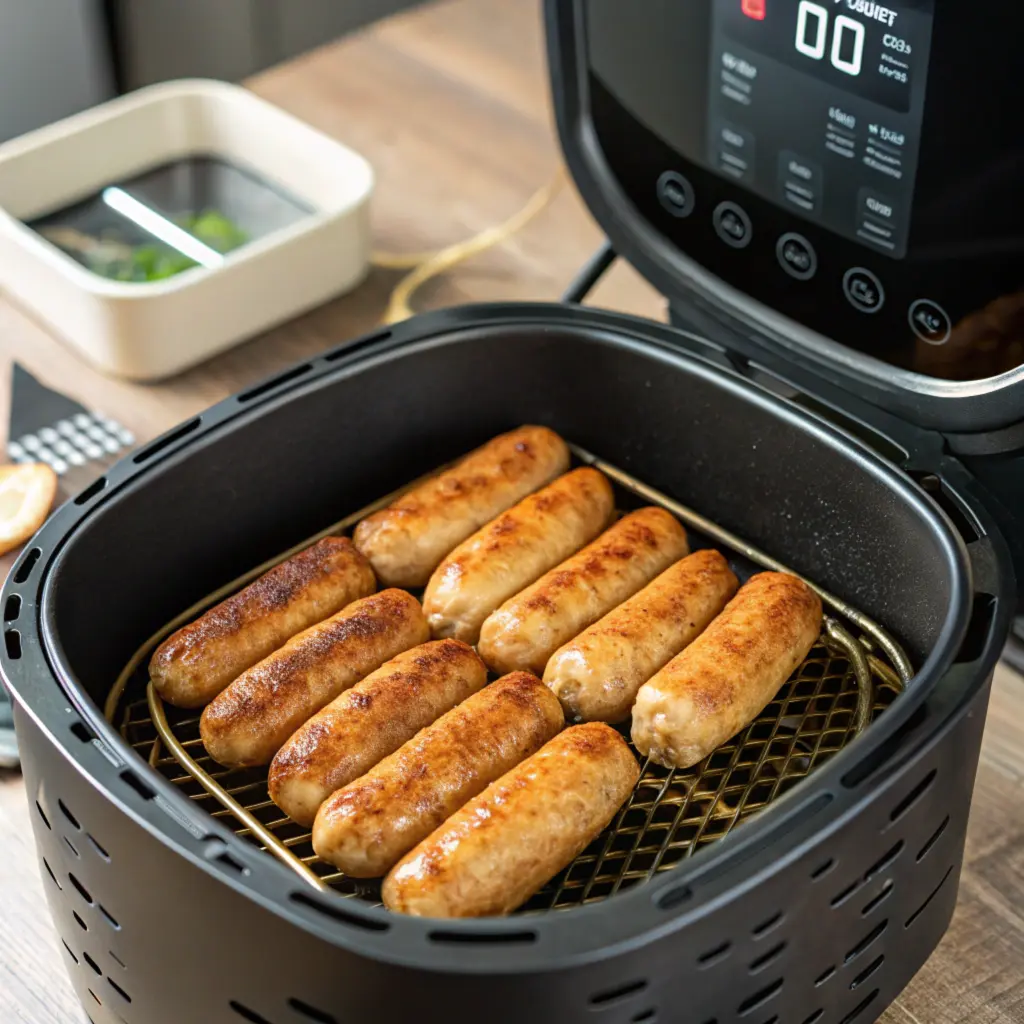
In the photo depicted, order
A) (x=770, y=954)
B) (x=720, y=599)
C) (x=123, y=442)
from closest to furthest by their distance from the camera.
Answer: (x=770, y=954), (x=720, y=599), (x=123, y=442)

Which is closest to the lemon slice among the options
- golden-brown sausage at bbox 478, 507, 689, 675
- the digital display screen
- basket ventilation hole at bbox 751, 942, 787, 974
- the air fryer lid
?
golden-brown sausage at bbox 478, 507, 689, 675

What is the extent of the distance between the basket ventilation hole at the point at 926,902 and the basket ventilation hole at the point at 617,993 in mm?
265

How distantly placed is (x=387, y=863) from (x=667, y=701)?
23 cm

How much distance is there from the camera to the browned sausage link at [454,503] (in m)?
1.18

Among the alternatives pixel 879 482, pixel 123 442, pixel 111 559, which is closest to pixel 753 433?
pixel 879 482

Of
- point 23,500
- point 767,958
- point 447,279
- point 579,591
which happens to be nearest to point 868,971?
point 767,958

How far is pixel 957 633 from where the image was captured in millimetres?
902

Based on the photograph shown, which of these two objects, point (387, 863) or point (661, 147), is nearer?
point (387, 863)

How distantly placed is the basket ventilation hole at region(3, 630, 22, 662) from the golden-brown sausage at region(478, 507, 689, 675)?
357 millimetres

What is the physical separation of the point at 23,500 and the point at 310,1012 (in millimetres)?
744

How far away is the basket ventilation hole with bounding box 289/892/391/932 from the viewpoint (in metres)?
0.73

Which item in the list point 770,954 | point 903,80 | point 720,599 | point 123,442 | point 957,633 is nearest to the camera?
point 770,954

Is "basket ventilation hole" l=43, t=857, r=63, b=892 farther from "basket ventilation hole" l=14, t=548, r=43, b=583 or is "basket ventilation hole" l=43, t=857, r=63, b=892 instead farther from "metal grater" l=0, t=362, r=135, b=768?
"metal grater" l=0, t=362, r=135, b=768

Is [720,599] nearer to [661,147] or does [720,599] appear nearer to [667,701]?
[667,701]
